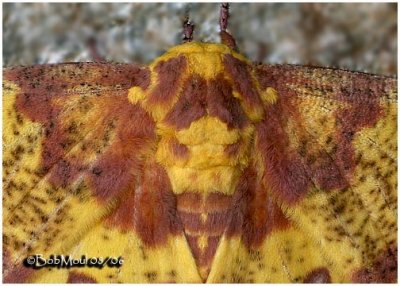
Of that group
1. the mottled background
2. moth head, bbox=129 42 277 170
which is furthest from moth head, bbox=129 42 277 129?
the mottled background

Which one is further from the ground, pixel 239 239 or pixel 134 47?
pixel 134 47

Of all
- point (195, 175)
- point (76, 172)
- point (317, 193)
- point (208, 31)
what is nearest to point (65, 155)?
point (76, 172)

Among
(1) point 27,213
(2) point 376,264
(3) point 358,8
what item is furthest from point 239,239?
(3) point 358,8

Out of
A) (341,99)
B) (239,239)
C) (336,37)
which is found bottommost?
(239,239)

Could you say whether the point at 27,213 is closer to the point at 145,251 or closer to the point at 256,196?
the point at 145,251

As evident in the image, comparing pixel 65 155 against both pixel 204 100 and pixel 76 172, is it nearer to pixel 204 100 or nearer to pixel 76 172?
pixel 76 172

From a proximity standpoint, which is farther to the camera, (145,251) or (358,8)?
(358,8)
